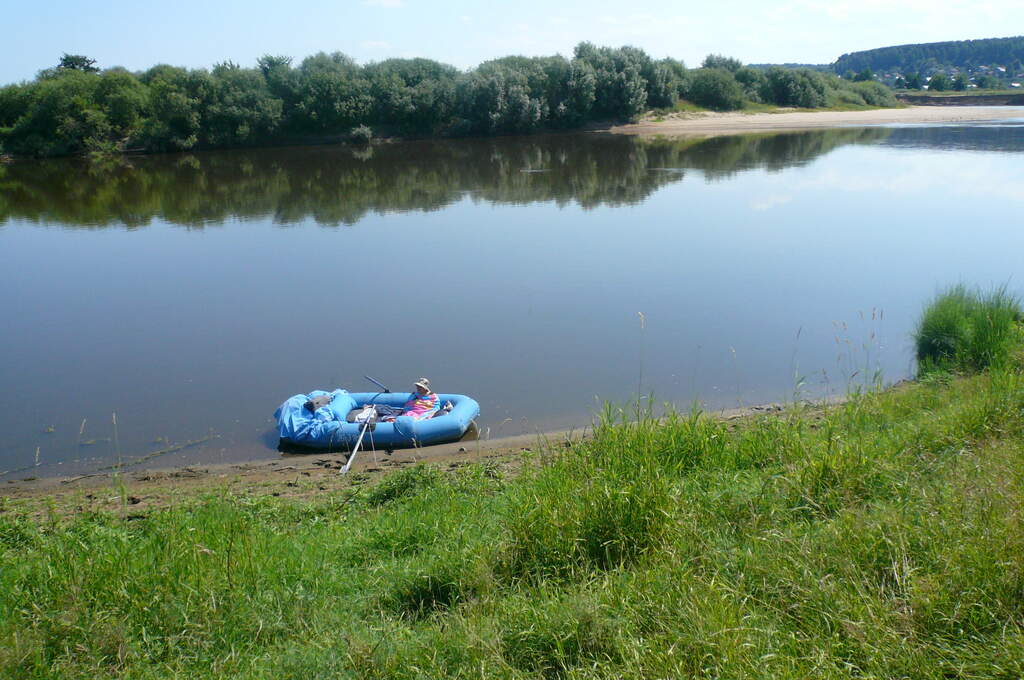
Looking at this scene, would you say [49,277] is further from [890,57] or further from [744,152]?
[890,57]

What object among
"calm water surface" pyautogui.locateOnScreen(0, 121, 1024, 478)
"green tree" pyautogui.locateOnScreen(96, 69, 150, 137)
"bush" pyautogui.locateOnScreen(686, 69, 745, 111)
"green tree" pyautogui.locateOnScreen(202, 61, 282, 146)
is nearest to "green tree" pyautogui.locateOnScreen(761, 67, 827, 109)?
"bush" pyautogui.locateOnScreen(686, 69, 745, 111)

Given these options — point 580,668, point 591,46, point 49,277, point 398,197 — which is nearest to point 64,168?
point 398,197

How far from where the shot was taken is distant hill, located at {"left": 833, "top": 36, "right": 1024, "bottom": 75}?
5704 inches

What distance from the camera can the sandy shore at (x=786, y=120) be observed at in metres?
47.0

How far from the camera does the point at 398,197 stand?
82.3 ft

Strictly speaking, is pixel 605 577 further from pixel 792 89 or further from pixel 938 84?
pixel 938 84

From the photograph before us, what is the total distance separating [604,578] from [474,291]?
413 inches

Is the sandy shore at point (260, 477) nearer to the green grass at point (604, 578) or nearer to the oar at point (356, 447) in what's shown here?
the oar at point (356, 447)

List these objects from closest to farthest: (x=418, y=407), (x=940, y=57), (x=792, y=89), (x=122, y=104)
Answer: (x=418, y=407) → (x=122, y=104) → (x=792, y=89) → (x=940, y=57)

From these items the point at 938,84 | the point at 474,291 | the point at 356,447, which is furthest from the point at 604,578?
the point at 938,84

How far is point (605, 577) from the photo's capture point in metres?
3.60

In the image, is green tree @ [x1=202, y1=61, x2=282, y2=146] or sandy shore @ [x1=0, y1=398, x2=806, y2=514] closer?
sandy shore @ [x1=0, y1=398, x2=806, y2=514]

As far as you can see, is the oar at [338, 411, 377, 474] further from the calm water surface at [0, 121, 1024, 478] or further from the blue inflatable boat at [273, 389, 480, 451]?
the calm water surface at [0, 121, 1024, 478]

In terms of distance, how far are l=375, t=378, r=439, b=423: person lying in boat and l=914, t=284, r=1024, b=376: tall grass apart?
5.31m
